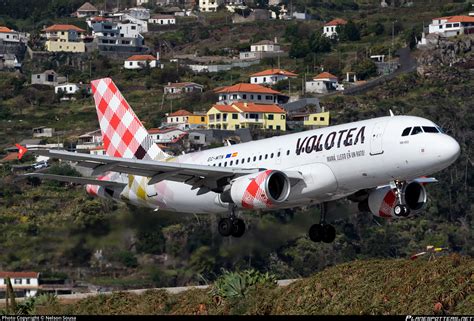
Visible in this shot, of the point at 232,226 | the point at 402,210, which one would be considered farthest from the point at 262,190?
the point at 402,210

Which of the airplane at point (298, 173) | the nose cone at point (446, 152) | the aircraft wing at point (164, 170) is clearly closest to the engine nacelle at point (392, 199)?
the airplane at point (298, 173)

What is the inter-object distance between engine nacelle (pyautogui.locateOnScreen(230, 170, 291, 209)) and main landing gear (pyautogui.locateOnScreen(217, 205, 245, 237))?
5.07ft

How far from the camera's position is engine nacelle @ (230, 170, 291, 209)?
6706 centimetres

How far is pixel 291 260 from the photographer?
13725 cm

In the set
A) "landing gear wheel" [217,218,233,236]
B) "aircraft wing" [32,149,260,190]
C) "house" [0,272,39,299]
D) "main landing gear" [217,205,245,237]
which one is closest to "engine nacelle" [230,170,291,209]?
"aircraft wing" [32,149,260,190]

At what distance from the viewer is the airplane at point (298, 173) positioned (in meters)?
64.0

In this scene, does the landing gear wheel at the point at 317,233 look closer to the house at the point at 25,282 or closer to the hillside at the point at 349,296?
the hillside at the point at 349,296

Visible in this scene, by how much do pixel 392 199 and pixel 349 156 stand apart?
506cm

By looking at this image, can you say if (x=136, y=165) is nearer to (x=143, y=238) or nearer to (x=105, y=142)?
(x=105, y=142)

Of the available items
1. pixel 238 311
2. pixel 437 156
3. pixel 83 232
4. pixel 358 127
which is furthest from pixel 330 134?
pixel 83 232

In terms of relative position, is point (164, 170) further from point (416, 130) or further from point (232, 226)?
point (416, 130)

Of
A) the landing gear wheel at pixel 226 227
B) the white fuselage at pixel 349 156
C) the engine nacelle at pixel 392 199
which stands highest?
the white fuselage at pixel 349 156

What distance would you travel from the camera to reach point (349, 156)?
2564 inches

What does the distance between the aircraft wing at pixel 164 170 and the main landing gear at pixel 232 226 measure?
167cm
